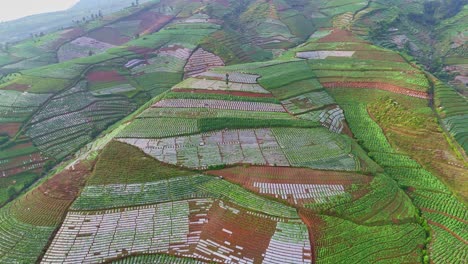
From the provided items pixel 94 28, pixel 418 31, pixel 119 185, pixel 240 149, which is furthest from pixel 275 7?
pixel 119 185

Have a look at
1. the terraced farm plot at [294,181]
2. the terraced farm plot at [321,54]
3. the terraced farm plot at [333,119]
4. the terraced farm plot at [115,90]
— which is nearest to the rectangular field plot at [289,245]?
the terraced farm plot at [294,181]

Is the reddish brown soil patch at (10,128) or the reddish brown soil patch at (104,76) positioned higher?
the reddish brown soil patch at (104,76)

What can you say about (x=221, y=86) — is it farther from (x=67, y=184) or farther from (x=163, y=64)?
(x=67, y=184)

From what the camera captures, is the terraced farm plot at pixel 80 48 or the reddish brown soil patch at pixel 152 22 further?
the reddish brown soil patch at pixel 152 22

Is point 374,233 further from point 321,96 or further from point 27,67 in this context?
point 27,67

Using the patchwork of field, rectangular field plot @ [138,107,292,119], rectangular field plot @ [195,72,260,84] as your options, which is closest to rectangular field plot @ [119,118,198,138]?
the patchwork of field

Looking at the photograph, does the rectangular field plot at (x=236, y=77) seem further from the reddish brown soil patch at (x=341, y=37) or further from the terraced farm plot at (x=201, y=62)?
the reddish brown soil patch at (x=341, y=37)

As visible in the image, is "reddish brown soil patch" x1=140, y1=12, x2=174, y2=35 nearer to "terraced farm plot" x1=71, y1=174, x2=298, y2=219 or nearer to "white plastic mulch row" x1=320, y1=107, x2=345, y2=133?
"white plastic mulch row" x1=320, y1=107, x2=345, y2=133
